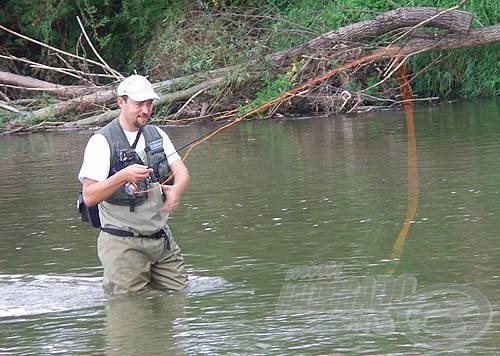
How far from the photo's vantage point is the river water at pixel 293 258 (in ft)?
19.3

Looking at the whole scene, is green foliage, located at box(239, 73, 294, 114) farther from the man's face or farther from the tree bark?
the man's face

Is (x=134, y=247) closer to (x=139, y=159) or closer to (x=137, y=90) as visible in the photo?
(x=139, y=159)

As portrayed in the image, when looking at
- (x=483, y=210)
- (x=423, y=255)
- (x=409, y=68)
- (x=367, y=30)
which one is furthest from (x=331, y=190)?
(x=409, y=68)

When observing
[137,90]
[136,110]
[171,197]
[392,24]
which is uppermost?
[392,24]

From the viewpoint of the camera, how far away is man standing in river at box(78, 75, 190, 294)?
6453 millimetres

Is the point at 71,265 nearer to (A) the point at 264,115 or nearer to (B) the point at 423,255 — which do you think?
(B) the point at 423,255

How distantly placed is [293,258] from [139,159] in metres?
1.59

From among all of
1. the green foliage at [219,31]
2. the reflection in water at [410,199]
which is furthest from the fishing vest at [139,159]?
the green foliage at [219,31]

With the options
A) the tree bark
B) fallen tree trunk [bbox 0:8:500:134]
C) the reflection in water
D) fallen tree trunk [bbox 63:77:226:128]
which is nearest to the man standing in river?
the reflection in water

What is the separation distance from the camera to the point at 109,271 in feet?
22.0

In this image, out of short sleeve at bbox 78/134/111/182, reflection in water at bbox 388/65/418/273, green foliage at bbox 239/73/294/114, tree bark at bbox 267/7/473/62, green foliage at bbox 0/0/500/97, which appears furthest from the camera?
green foliage at bbox 0/0/500/97

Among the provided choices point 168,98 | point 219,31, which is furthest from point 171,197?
point 219,31

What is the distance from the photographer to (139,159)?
6.54 meters

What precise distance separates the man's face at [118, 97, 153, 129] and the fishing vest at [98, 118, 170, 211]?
9 centimetres
